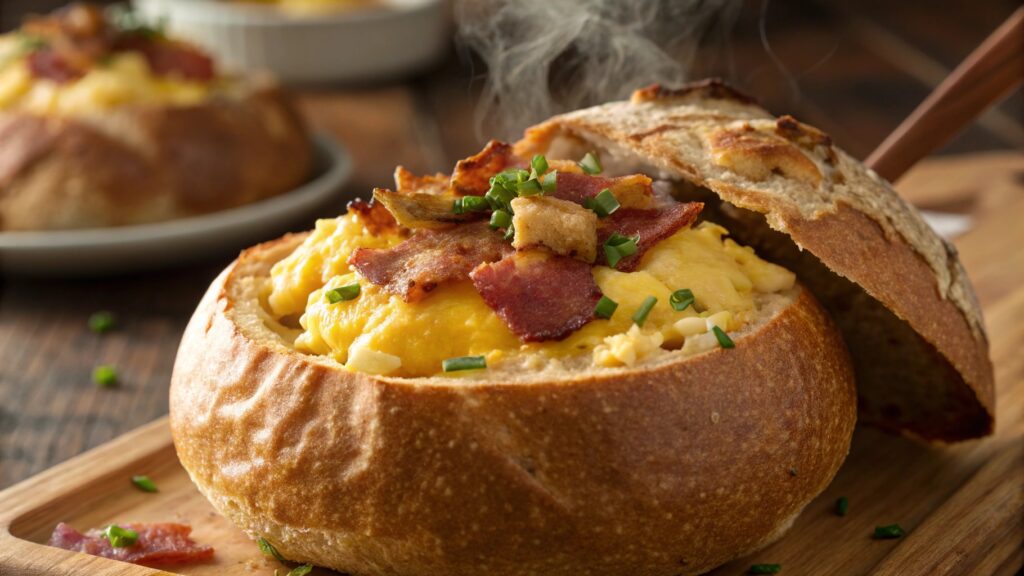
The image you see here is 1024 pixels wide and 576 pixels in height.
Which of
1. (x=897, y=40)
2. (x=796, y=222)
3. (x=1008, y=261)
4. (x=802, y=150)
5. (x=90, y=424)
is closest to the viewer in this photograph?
(x=796, y=222)

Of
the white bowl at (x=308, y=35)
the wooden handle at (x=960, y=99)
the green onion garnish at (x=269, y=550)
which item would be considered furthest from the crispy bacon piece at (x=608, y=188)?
the white bowl at (x=308, y=35)

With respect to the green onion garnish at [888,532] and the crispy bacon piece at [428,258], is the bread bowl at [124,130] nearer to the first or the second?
the crispy bacon piece at [428,258]

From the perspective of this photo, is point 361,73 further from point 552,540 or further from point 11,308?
point 552,540

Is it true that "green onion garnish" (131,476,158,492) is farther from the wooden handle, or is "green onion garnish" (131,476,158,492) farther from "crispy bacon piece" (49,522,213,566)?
the wooden handle

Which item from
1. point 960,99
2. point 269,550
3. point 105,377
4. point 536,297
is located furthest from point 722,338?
point 105,377

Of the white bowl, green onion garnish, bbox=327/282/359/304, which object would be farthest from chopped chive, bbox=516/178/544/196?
the white bowl

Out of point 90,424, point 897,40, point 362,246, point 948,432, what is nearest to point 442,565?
point 362,246
